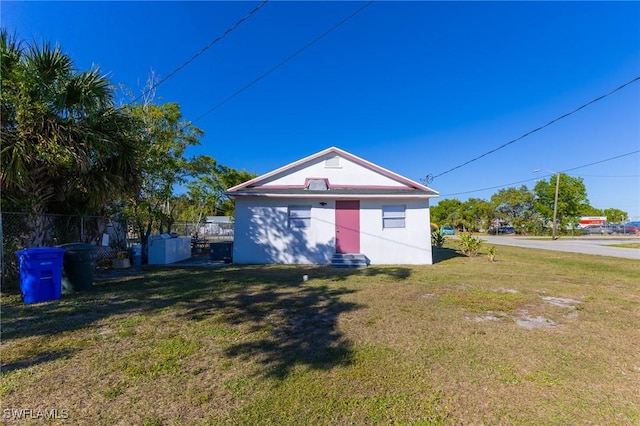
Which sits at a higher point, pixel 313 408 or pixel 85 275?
pixel 85 275

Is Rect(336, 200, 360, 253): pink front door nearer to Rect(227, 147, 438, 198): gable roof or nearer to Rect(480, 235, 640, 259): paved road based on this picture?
Rect(227, 147, 438, 198): gable roof

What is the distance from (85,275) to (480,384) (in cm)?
771

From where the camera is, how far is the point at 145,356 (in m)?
3.48

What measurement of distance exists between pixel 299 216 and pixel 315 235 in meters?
1.03

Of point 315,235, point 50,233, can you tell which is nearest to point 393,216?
point 315,235

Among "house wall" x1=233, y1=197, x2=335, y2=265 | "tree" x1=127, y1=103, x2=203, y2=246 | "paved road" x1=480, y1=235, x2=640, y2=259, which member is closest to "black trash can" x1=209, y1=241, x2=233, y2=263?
"house wall" x1=233, y1=197, x2=335, y2=265

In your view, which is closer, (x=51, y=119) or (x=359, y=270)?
(x=51, y=119)

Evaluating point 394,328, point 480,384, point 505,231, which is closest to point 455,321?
point 394,328

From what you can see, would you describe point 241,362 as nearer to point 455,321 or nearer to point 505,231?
point 455,321

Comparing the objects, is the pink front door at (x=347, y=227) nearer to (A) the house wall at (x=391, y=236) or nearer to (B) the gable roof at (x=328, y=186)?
(A) the house wall at (x=391, y=236)

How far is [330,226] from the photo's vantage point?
12.5 meters

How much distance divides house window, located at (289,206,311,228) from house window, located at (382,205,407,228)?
125 inches

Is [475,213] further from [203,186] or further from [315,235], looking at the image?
[315,235]

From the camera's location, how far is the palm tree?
20.8 feet
